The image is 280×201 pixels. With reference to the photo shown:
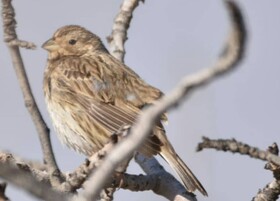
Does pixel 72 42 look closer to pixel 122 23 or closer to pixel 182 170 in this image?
pixel 122 23

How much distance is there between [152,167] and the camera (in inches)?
198

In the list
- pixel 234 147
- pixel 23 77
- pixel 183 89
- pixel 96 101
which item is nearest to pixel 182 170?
pixel 96 101

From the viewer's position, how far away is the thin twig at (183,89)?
1.39 m

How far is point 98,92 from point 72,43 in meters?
1.01

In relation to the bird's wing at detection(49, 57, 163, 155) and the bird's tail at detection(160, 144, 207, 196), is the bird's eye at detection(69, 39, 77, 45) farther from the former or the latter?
the bird's tail at detection(160, 144, 207, 196)

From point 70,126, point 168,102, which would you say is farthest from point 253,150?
point 70,126

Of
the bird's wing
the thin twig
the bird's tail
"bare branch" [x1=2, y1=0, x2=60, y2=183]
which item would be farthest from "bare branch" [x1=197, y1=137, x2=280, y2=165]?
the bird's wing

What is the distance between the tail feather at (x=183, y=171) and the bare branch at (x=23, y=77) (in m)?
2.28

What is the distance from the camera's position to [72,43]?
646 cm

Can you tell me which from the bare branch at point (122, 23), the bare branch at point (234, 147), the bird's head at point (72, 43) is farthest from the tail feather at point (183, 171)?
the bare branch at point (234, 147)

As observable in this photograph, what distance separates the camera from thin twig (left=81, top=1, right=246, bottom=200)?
54.8 inches

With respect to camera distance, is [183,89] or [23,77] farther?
[23,77]

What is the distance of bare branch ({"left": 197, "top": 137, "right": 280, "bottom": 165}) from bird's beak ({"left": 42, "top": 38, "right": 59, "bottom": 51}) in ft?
13.0

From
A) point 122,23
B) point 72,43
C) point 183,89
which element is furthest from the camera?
point 72,43
